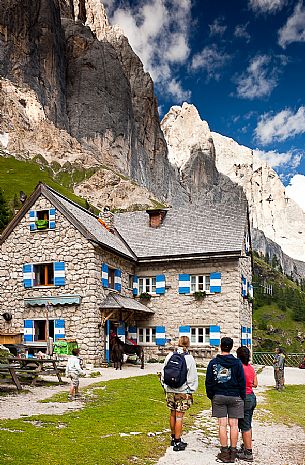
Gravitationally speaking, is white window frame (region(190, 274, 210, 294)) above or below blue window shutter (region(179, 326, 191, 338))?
above

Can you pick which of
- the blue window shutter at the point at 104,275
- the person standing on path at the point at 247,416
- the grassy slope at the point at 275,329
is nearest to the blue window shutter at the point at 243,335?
the blue window shutter at the point at 104,275

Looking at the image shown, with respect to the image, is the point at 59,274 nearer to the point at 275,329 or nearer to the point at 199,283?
the point at 199,283

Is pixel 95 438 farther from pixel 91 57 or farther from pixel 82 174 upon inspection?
pixel 91 57

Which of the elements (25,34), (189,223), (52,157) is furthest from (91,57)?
(189,223)

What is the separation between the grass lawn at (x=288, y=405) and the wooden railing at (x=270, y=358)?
1535 centimetres

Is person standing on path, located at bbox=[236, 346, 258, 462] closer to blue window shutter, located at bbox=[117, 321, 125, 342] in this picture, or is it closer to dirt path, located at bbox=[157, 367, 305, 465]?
dirt path, located at bbox=[157, 367, 305, 465]

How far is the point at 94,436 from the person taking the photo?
855 cm

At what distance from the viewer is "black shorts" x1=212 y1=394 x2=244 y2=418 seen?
24.7 ft

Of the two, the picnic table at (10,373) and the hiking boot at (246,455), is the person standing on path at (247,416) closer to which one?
the hiking boot at (246,455)

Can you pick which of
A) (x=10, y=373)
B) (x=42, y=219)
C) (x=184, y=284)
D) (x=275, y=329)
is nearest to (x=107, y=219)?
(x=42, y=219)

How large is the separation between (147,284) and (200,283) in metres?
3.15

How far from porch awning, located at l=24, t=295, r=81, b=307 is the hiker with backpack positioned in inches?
612

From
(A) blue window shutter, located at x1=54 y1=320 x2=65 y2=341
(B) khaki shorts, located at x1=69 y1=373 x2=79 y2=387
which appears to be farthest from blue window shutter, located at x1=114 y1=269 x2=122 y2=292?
(B) khaki shorts, located at x1=69 y1=373 x2=79 y2=387

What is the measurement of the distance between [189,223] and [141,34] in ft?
508
